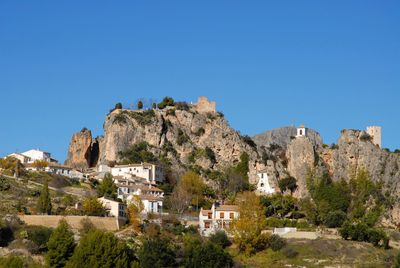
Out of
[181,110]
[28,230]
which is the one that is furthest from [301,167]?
[28,230]

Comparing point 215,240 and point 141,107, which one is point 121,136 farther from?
point 215,240

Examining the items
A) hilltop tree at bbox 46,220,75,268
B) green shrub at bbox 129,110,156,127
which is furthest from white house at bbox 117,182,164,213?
hilltop tree at bbox 46,220,75,268

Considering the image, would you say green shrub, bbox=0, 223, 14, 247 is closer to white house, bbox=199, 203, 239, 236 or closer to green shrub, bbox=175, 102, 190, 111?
white house, bbox=199, 203, 239, 236

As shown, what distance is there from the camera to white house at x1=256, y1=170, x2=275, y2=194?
351 ft

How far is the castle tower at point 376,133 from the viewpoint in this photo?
116 m

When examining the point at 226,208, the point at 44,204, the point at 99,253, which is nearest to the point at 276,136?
the point at 226,208

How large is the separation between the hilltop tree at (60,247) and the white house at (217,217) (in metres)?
20.3

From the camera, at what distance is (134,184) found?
102m

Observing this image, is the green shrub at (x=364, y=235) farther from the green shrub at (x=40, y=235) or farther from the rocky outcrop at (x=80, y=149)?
the rocky outcrop at (x=80, y=149)

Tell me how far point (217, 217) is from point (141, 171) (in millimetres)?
15644

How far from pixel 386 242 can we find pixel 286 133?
78.9 meters

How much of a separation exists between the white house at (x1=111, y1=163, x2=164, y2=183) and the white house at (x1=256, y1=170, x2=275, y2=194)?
481 inches

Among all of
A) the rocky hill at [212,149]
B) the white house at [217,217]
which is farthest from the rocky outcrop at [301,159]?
the white house at [217,217]

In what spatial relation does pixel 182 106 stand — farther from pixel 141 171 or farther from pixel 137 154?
pixel 141 171
